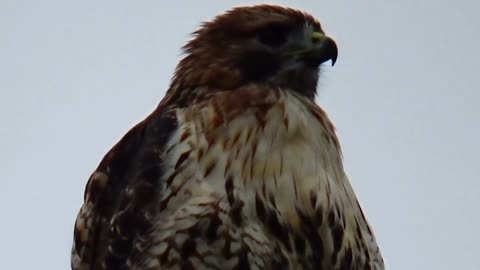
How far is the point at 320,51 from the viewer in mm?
6262

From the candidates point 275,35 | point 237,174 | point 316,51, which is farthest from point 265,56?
point 237,174

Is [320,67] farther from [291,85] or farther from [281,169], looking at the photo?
[281,169]

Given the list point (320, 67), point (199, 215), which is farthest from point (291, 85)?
point (199, 215)

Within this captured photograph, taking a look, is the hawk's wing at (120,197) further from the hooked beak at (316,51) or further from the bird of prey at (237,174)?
the hooked beak at (316,51)

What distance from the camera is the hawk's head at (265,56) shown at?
6.25 m

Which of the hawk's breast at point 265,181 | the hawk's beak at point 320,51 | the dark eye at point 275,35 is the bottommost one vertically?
the hawk's breast at point 265,181

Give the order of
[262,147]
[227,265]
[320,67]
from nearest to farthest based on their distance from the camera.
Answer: [227,265]
[262,147]
[320,67]

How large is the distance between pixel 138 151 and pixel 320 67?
1.03 metres

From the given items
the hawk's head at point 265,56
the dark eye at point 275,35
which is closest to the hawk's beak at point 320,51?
the hawk's head at point 265,56

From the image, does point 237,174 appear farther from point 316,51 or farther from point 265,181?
point 316,51

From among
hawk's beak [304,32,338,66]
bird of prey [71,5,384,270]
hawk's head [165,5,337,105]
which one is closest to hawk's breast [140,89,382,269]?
bird of prey [71,5,384,270]

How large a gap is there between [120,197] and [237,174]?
1.81 feet

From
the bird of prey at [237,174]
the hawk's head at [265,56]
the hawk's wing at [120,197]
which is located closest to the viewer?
the bird of prey at [237,174]

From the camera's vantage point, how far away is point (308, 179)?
5840mm
